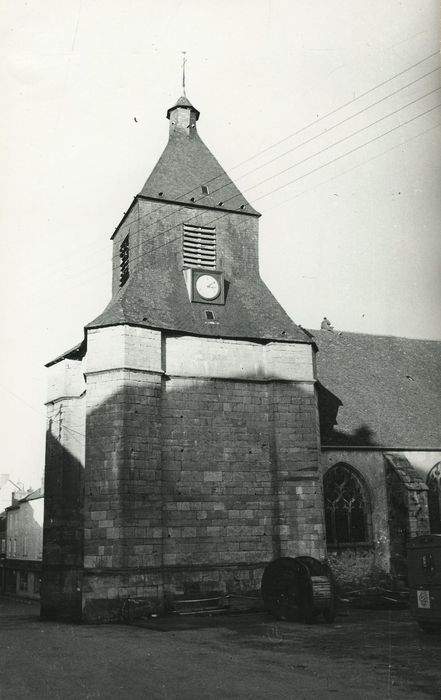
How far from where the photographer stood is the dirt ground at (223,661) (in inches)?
332

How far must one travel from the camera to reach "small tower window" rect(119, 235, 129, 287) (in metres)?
21.9

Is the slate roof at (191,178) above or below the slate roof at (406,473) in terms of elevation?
above

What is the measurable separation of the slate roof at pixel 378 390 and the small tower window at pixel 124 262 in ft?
26.5

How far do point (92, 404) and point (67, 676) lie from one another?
29.9ft

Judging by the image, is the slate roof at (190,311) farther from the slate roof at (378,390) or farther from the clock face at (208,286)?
the slate roof at (378,390)

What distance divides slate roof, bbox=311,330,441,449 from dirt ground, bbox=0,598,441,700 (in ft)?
28.2

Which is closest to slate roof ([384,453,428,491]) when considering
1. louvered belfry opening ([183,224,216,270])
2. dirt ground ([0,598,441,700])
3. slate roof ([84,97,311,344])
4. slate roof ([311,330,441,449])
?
slate roof ([311,330,441,449])

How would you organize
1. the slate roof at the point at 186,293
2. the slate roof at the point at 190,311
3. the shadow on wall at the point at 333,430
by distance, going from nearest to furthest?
the slate roof at the point at 190,311
the slate roof at the point at 186,293
the shadow on wall at the point at 333,430

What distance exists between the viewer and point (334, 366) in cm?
2594

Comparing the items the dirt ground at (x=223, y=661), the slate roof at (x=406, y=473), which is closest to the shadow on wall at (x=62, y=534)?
the dirt ground at (x=223, y=661)

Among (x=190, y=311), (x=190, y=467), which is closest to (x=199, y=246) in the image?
(x=190, y=311)

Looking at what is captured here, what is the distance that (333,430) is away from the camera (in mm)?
22891

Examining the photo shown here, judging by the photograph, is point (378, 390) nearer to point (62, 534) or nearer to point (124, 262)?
point (124, 262)

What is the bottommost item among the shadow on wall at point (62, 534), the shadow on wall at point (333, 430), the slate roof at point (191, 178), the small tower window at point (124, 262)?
the shadow on wall at point (62, 534)
